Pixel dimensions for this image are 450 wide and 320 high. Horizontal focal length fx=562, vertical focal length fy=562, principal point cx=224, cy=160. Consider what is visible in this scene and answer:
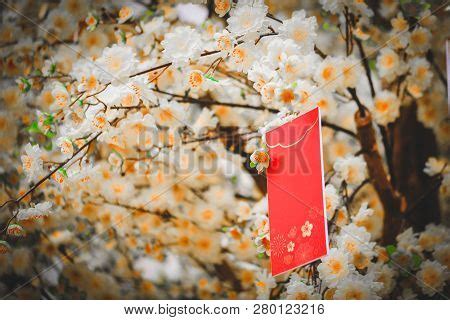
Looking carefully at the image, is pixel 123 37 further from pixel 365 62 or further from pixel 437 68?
pixel 437 68

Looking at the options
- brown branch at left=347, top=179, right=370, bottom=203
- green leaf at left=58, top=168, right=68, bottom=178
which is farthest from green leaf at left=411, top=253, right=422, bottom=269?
green leaf at left=58, top=168, right=68, bottom=178

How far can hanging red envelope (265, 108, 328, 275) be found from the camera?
114 cm

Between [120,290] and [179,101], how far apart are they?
626mm

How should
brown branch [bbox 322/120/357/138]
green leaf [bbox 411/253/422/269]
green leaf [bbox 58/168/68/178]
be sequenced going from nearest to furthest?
green leaf [bbox 58/168/68/178]
green leaf [bbox 411/253/422/269]
brown branch [bbox 322/120/357/138]

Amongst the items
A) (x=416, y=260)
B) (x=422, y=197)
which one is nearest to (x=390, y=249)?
(x=416, y=260)

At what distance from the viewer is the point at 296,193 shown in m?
1.22

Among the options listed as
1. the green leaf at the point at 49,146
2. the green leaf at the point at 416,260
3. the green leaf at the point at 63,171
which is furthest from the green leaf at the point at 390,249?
the green leaf at the point at 49,146

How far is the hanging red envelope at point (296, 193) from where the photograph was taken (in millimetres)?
1142

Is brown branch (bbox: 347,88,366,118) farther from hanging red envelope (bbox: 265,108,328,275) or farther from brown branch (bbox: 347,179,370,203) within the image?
hanging red envelope (bbox: 265,108,328,275)

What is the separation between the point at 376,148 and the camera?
1.69 m

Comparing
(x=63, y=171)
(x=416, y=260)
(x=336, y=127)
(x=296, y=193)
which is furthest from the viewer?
(x=336, y=127)

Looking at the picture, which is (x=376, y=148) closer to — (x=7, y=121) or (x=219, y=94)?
(x=219, y=94)
